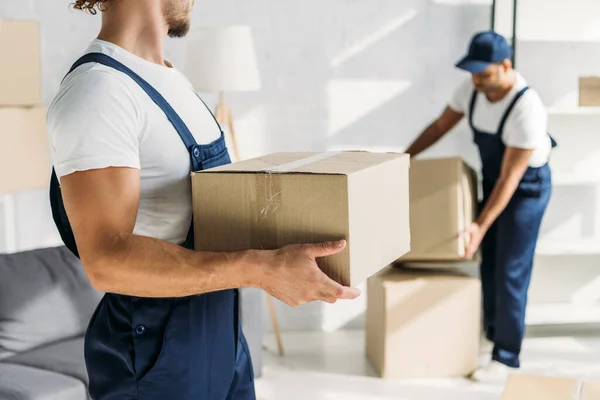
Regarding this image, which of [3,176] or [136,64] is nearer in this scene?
[136,64]

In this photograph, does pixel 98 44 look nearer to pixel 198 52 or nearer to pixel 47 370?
pixel 47 370

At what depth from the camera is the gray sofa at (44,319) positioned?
102 inches

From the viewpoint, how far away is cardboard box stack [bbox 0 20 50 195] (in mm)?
3070

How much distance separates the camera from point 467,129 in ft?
13.4

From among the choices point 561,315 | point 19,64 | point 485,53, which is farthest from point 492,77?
point 19,64

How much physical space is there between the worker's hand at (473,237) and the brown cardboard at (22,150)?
5.86 feet

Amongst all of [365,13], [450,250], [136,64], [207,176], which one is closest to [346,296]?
[207,176]

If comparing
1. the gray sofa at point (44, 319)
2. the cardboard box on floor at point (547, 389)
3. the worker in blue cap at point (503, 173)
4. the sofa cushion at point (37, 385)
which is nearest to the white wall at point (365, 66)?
the worker in blue cap at point (503, 173)

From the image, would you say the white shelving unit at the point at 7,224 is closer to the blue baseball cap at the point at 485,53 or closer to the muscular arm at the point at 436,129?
the muscular arm at the point at 436,129

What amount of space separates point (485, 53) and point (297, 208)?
2270 mm

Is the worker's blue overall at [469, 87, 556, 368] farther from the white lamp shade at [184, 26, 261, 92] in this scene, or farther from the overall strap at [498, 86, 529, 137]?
the white lamp shade at [184, 26, 261, 92]

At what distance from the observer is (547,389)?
2.25 meters

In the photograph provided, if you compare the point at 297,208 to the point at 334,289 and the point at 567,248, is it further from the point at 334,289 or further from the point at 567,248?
the point at 567,248

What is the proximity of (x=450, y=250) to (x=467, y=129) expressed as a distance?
3.16ft
